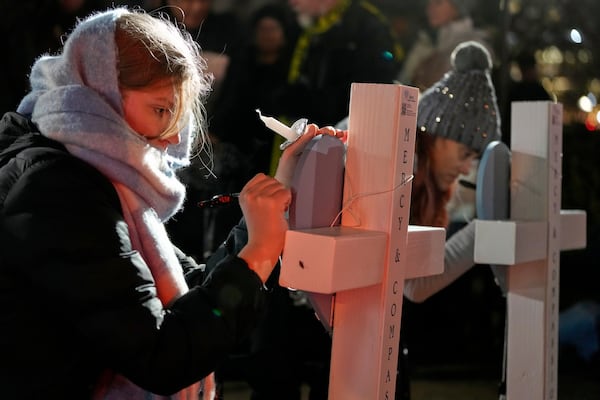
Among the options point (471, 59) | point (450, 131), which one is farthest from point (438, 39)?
point (450, 131)

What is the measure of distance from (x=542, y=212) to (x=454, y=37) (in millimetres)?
2135

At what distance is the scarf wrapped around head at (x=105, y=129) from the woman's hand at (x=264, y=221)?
150mm

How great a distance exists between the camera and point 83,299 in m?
1.02

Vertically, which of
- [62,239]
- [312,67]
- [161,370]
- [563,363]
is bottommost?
[563,363]

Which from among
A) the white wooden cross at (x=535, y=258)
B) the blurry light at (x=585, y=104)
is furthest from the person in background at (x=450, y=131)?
the blurry light at (x=585, y=104)

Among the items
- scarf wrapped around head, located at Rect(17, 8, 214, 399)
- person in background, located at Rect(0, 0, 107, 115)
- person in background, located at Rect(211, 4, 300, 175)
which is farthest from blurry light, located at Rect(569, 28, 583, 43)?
scarf wrapped around head, located at Rect(17, 8, 214, 399)

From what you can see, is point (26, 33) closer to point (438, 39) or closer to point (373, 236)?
point (438, 39)

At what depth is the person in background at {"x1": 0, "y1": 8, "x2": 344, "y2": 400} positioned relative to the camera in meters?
1.03

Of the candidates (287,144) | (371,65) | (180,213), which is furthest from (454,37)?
(287,144)

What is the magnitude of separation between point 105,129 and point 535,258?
2.94 ft

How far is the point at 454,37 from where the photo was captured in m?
3.66

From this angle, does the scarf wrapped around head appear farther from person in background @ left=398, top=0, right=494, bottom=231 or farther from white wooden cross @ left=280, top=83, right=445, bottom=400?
person in background @ left=398, top=0, right=494, bottom=231

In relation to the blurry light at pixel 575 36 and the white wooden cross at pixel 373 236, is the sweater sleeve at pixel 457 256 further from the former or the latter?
the blurry light at pixel 575 36

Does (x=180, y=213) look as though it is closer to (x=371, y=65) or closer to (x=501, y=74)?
(x=371, y=65)
